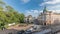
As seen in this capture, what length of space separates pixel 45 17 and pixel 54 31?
22.5 feet

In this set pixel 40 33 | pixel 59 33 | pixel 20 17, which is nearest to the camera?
pixel 59 33

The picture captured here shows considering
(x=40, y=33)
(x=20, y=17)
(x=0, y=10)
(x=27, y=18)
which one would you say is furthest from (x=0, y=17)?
(x=27, y=18)

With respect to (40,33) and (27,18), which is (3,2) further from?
(27,18)

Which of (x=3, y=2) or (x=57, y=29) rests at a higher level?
(x=3, y=2)

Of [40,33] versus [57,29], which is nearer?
[57,29]

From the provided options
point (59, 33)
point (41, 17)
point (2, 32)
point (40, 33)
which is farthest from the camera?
point (41, 17)

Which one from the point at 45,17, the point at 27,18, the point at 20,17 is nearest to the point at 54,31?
the point at 45,17

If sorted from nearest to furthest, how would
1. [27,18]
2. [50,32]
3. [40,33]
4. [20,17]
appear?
[50,32] → [40,33] → [20,17] → [27,18]

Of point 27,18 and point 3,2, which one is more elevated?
point 3,2

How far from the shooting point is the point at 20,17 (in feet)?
79.7

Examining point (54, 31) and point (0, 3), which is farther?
point (0, 3)

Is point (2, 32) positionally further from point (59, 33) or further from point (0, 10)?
point (59, 33)

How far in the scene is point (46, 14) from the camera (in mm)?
13180

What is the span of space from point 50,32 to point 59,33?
1.71 ft
